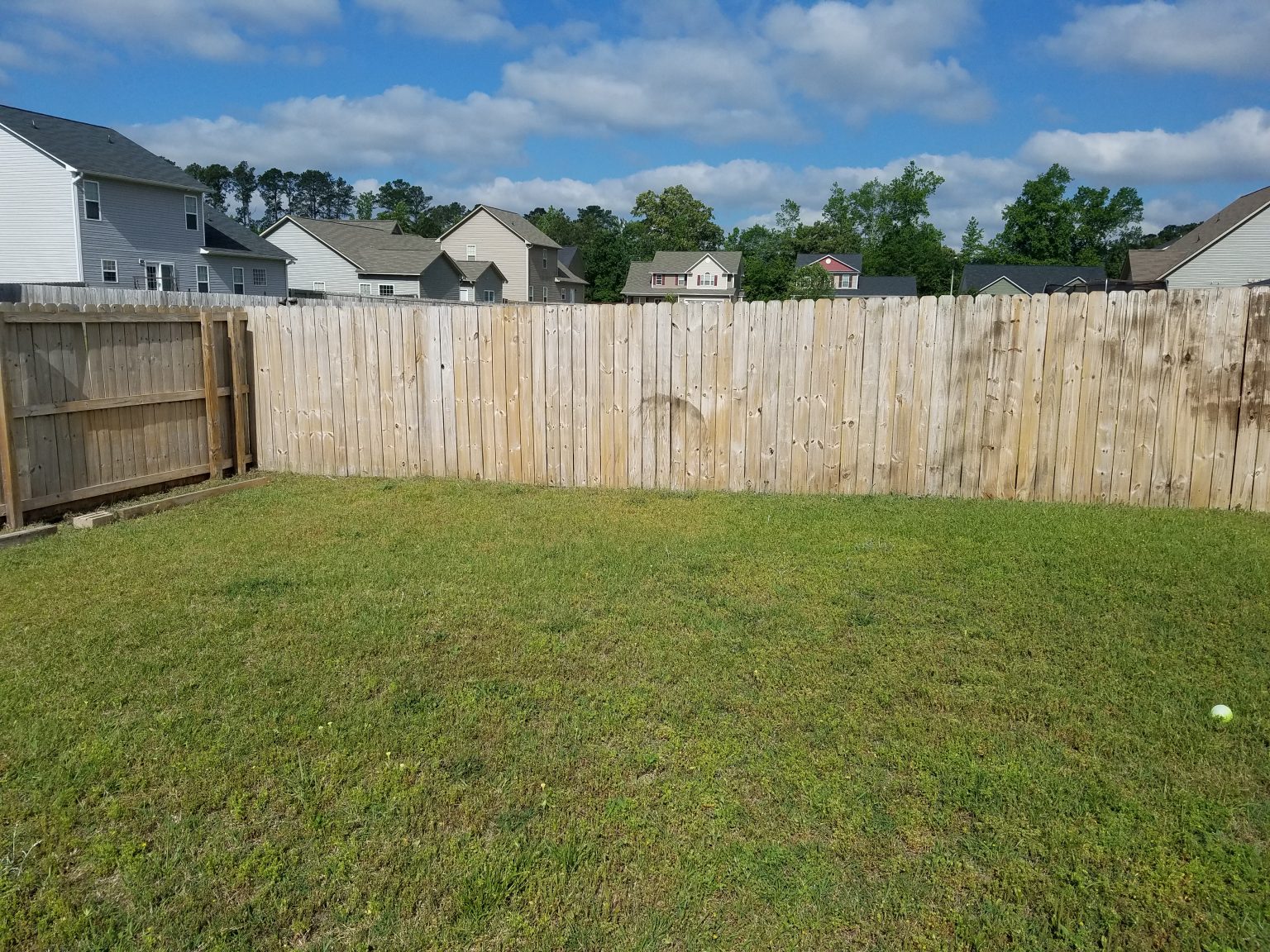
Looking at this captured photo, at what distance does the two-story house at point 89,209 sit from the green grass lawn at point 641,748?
29.5 metres

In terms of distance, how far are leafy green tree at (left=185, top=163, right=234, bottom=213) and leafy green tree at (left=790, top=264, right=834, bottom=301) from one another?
235 feet

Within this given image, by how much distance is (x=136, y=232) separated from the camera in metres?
33.3

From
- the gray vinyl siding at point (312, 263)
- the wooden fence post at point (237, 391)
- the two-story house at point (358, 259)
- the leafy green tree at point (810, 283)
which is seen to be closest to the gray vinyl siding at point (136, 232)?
the two-story house at point (358, 259)

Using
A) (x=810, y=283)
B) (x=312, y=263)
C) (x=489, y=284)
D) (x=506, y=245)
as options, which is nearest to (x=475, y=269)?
(x=489, y=284)

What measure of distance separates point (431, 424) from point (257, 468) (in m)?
2.20

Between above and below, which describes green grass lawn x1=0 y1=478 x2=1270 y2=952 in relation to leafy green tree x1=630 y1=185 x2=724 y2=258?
below

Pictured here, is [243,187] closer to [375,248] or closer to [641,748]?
[375,248]

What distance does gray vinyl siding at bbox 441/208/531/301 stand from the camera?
2247 inches

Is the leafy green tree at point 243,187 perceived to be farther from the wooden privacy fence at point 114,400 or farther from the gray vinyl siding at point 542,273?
the wooden privacy fence at point 114,400

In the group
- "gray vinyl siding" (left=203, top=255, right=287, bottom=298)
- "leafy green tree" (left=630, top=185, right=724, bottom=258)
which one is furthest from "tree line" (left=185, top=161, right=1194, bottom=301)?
"gray vinyl siding" (left=203, top=255, right=287, bottom=298)

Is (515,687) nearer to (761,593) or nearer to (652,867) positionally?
(652,867)

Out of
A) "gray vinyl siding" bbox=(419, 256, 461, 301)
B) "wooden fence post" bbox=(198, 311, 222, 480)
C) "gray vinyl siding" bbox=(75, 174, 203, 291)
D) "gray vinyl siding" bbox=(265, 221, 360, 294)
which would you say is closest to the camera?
"wooden fence post" bbox=(198, 311, 222, 480)

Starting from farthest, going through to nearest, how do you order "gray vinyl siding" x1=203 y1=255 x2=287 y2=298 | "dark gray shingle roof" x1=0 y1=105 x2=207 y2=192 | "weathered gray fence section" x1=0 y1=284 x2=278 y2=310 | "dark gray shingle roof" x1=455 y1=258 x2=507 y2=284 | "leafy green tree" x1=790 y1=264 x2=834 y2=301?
1. "dark gray shingle roof" x1=455 y1=258 x2=507 y2=284
2. "leafy green tree" x1=790 y1=264 x2=834 y2=301
3. "gray vinyl siding" x1=203 y1=255 x2=287 y2=298
4. "dark gray shingle roof" x1=0 y1=105 x2=207 y2=192
5. "weathered gray fence section" x1=0 y1=284 x2=278 y2=310

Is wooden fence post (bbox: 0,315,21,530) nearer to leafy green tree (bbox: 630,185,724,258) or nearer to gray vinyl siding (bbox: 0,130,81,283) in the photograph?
gray vinyl siding (bbox: 0,130,81,283)
